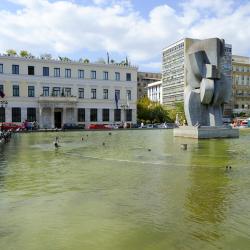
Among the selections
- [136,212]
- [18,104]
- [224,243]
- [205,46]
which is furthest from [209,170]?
[18,104]

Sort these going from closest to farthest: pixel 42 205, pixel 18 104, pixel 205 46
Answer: pixel 42 205 < pixel 205 46 < pixel 18 104

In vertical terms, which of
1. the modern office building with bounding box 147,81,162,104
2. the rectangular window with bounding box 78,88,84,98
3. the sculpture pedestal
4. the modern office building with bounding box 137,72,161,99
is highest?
the modern office building with bounding box 137,72,161,99

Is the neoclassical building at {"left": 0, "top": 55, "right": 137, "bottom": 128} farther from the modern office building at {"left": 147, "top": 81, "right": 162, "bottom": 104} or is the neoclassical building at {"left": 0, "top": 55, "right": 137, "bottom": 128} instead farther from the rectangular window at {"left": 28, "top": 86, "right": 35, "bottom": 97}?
the modern office building at {"left": 147, "top": 81, "right": 162, "bottom": 104}

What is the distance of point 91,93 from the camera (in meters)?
72.9

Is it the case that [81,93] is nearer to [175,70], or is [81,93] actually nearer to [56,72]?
[56,72]

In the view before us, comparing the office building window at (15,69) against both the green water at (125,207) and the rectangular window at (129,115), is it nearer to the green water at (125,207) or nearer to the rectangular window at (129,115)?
the rectangular window at (129,115)

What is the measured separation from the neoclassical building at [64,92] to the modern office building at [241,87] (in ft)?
185

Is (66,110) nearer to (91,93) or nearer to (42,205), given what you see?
(91,93)

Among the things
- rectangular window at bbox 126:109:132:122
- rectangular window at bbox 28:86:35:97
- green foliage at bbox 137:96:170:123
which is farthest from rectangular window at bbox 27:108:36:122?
green foliage at bbox 137:96:170:123

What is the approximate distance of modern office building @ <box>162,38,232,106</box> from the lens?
120500 mm

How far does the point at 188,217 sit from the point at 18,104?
6282 centimetres

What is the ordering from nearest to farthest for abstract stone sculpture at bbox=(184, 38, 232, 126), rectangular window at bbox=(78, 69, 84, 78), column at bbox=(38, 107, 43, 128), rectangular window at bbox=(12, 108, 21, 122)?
abstract stone sculpture at bbox=(184, 38, 232, 126) → rectangular window at bbox=(12, 108, 21, 122) → column at bbox=(38, 107, 43, 128) → rectangular window at bbox=(78, 69, 84, 78)

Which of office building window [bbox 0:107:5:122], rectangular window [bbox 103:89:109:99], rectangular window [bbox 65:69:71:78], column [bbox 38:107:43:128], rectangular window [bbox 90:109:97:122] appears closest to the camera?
office building window [bbox 0:107:5:122]

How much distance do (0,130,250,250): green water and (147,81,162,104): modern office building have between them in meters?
127
